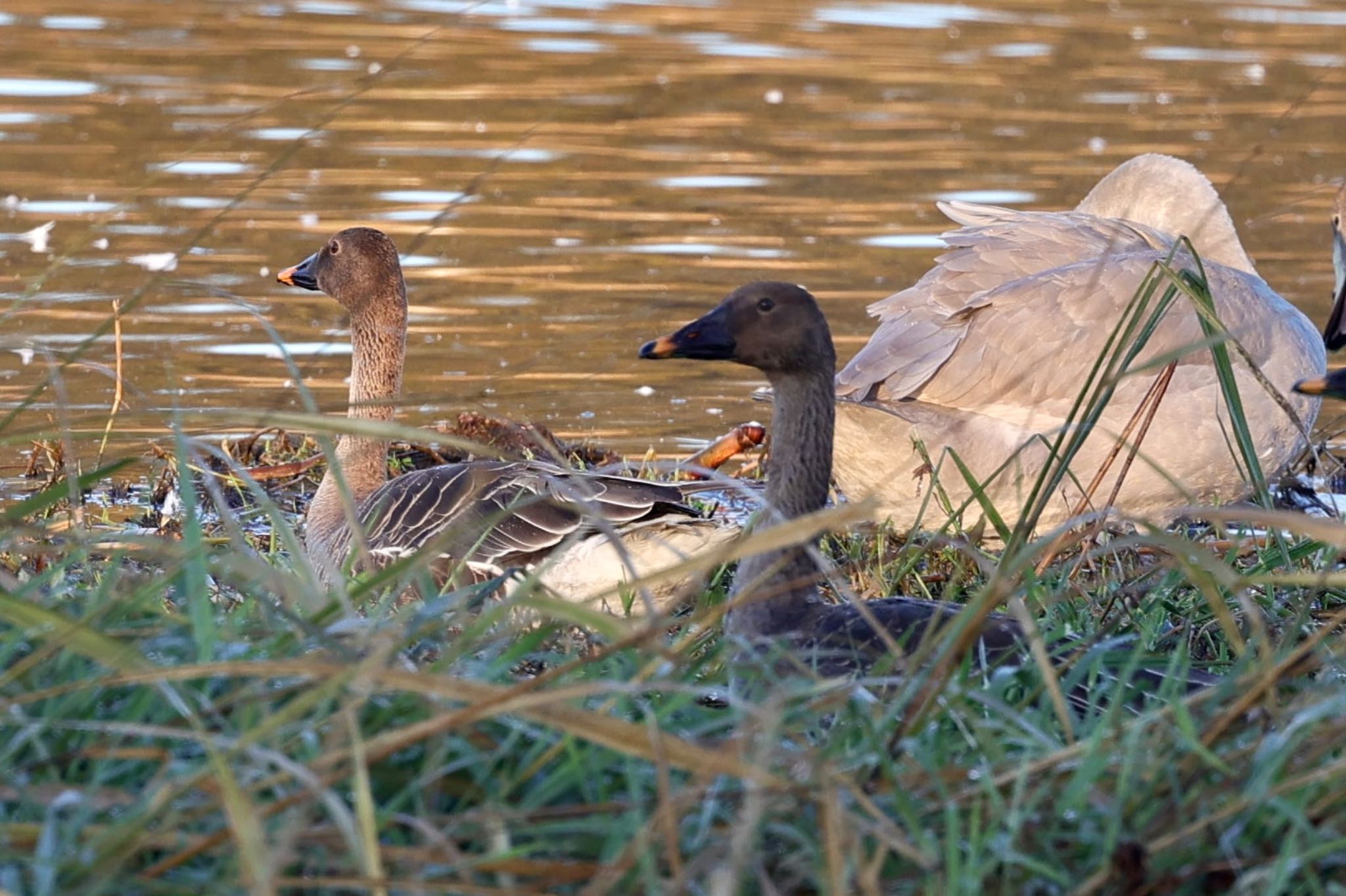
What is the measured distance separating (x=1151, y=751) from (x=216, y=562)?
1.39 m

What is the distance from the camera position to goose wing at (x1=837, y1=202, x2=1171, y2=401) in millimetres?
6480

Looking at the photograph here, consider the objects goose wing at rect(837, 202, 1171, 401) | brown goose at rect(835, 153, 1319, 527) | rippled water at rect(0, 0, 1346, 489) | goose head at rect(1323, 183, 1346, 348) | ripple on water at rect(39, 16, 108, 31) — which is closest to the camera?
brown goose at rect(835, 153, 1319, 527)

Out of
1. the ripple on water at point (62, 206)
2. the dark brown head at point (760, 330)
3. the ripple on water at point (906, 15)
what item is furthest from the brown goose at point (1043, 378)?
the ripple on water at point (906, 15)

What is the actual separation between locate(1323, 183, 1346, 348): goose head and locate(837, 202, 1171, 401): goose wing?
112cm

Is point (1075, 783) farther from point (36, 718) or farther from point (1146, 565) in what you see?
point (1146, 565)

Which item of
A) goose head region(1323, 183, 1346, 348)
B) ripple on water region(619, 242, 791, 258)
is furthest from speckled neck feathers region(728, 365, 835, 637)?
ripple on water region(619, 242, 791, 258)

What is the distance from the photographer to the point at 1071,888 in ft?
8.66

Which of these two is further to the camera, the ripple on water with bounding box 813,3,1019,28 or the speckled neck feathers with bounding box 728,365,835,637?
the ripple on water with bounding box 813,3,1019,28

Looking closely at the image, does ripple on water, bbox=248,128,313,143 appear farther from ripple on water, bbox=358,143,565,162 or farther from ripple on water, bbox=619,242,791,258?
ripple on water, bbox=619,242,791,258

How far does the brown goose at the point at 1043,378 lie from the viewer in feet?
20.9

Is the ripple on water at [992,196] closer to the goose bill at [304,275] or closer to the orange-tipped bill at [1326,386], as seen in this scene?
the goose bill at [304,275]

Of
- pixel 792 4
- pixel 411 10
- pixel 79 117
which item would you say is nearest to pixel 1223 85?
pixel 792 4

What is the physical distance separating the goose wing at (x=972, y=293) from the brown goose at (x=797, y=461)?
1.99m

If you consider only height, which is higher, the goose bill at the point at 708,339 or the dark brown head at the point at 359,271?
the goose bill at the point at 708,339
